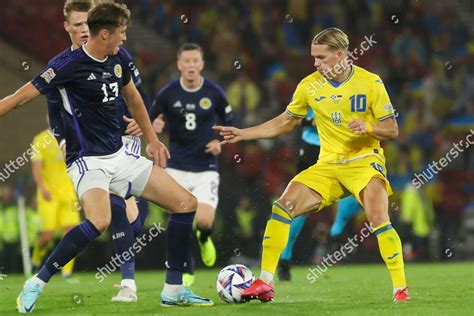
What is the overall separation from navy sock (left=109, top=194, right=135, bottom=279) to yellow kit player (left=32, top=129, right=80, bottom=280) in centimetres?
399

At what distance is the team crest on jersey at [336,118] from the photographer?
7.60 m

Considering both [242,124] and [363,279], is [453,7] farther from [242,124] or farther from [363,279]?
[363,279]

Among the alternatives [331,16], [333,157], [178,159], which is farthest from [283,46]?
[333,157]

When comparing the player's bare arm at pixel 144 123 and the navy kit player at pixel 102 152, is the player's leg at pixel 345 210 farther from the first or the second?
the player's bare arm at pixel 144 123

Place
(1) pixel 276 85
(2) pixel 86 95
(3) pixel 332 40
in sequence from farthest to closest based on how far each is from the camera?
(1) pixel 276 85 → (3) pixel 332 40 → (2) pixel 86 95

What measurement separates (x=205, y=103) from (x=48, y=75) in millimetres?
4360

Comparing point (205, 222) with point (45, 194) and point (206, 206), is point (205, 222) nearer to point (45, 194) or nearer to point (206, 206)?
point (206, 206)

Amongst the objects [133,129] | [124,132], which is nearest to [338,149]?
Answer: [133,129]

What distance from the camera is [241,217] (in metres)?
15.7

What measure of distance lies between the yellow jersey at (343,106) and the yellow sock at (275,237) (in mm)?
616

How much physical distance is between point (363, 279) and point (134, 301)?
143 inches

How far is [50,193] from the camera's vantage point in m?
12.3

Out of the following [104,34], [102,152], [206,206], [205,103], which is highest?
[104,34]

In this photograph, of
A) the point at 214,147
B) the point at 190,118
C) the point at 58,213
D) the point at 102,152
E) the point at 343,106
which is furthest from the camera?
the point at 58,213
